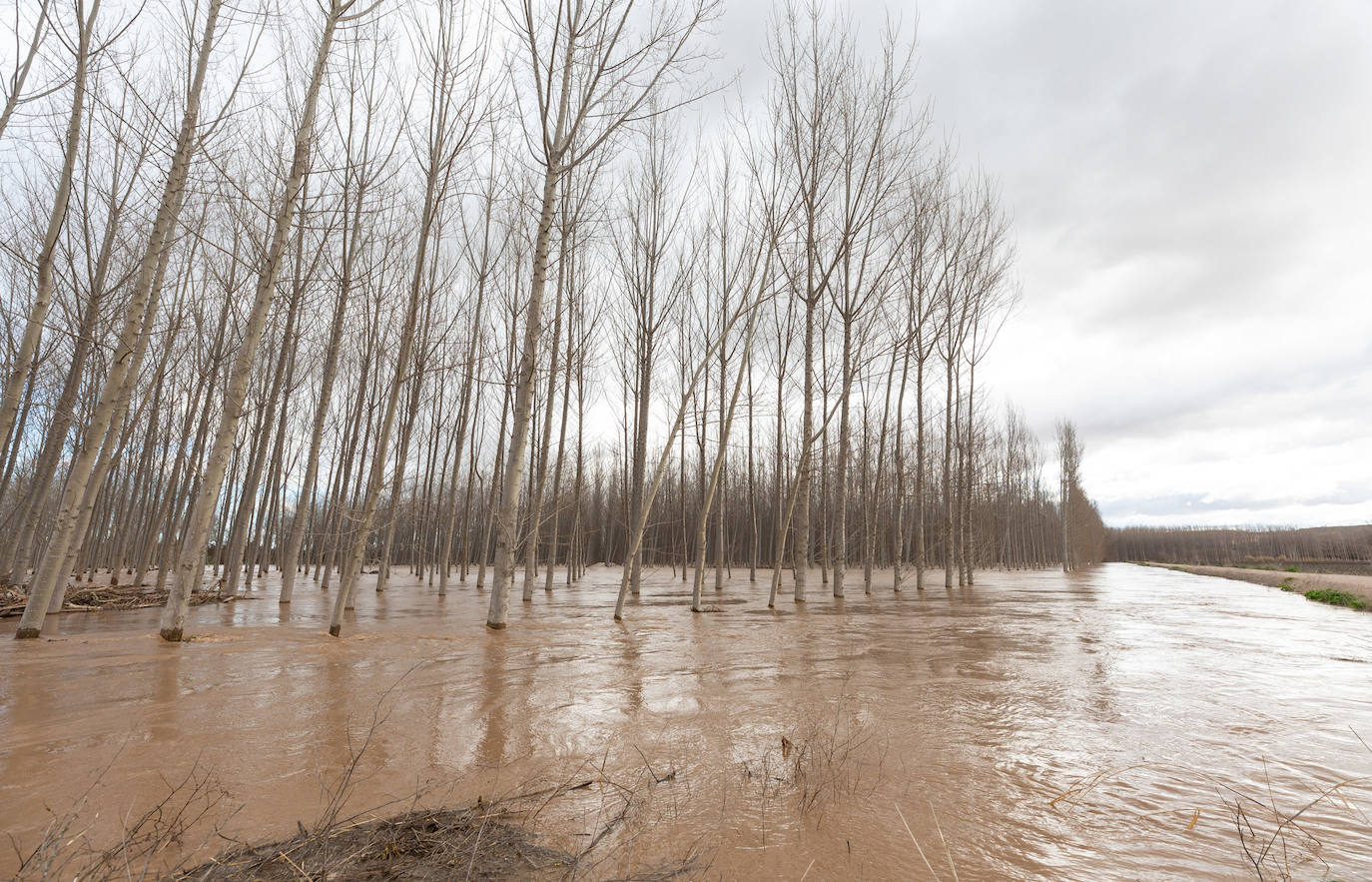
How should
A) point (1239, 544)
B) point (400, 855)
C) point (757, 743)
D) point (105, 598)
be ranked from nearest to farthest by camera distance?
point (400, 855)
point (757, 743)
point (105, 598)
point (1239, 544)

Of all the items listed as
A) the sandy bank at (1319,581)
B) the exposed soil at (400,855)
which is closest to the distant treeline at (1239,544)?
the sandy bank at (1319,581)

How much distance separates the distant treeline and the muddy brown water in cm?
5246

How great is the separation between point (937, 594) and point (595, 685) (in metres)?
13.0

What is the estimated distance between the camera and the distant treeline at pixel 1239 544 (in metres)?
45.3

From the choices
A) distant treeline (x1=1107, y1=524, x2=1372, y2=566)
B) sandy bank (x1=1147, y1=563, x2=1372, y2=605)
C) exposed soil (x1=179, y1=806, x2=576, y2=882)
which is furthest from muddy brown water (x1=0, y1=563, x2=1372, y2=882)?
distant treeline (x1=1107, y1=524, x2=1372, y2=566)

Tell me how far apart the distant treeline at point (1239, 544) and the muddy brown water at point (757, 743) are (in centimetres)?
5246

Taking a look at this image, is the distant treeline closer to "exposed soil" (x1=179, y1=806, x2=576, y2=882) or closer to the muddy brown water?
the muddy brown water

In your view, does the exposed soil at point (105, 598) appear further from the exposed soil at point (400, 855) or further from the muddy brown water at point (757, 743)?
the exposed soil at point (400, 855)

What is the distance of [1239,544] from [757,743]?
243ft

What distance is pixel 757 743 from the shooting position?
329cm

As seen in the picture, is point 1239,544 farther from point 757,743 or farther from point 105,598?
point 105,598

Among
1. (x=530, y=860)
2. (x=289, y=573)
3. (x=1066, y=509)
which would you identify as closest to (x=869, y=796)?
(x=530, y=860)

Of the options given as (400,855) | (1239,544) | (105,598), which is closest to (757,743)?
(400,855)

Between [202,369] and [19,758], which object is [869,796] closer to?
[19,758]
